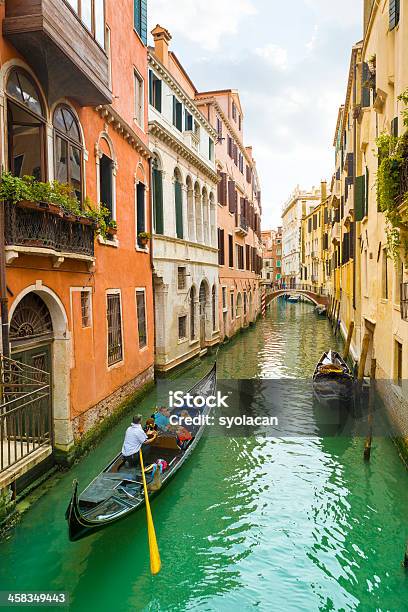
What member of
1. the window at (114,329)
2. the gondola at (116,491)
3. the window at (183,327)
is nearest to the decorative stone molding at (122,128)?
the window at (114,329)

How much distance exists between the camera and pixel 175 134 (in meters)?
15.4

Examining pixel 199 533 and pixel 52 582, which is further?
pixel 199 533

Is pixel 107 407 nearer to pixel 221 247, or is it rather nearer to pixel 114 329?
pixel 114 329

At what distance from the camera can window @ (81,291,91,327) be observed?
8.88m

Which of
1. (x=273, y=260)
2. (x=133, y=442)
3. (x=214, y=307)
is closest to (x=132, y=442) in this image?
(x=133, y=442)

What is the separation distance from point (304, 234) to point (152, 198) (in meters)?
43.6

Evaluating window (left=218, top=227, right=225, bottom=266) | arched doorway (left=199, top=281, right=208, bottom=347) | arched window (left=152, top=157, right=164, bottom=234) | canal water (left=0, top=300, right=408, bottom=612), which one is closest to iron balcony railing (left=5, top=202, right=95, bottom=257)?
canal water (left=0, top=300, right=408, bottom=612)

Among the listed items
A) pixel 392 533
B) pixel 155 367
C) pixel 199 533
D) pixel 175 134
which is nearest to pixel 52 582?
pixel 199 533

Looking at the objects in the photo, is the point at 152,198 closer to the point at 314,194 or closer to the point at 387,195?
the point at 387,195

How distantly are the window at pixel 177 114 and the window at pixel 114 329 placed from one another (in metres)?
7.51

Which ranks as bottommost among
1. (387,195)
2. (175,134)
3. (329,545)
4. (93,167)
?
(329,545)

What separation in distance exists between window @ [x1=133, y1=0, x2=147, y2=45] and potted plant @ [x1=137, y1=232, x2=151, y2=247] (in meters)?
5.12

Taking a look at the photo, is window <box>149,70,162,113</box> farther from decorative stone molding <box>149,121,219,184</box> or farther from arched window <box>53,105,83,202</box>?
arched window <box>53,105,83,202</box>

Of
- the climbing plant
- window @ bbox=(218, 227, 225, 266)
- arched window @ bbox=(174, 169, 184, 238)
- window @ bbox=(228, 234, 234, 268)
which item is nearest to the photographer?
the climbing plant
